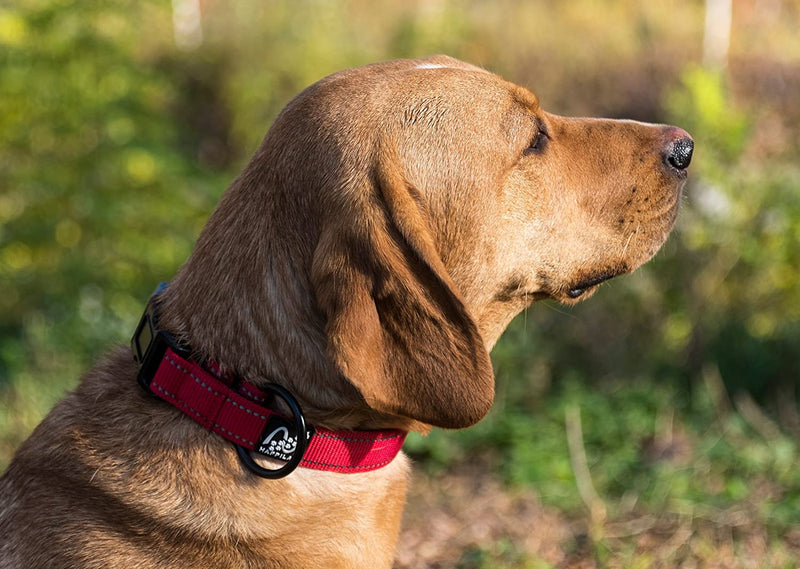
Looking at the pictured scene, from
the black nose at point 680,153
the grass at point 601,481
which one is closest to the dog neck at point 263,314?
the black nose at point 680,153

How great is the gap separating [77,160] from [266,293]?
6.25m

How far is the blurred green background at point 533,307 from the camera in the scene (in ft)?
15.9

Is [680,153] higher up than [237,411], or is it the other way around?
[680,153]

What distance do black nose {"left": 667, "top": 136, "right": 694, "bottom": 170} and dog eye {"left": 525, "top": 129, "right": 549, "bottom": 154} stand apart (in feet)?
1.57

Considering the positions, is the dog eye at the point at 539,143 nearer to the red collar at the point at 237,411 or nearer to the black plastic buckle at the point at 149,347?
the red collar at the point at 237,411

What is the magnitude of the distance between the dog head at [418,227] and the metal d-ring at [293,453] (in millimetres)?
91

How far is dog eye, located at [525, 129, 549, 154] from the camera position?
3223 mm

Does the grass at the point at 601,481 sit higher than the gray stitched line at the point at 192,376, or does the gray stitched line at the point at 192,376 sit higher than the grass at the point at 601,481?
the gray stitched line at the point at 192,376

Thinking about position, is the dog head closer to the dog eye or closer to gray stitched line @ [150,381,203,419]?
the dog eye

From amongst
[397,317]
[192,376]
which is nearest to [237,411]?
[192,376]

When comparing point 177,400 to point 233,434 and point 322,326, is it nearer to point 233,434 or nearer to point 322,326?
point 233,434

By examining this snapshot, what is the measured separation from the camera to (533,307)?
23.2ft

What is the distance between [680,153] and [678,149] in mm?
17

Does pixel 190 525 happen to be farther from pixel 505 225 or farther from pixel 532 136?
pixel 532 136
